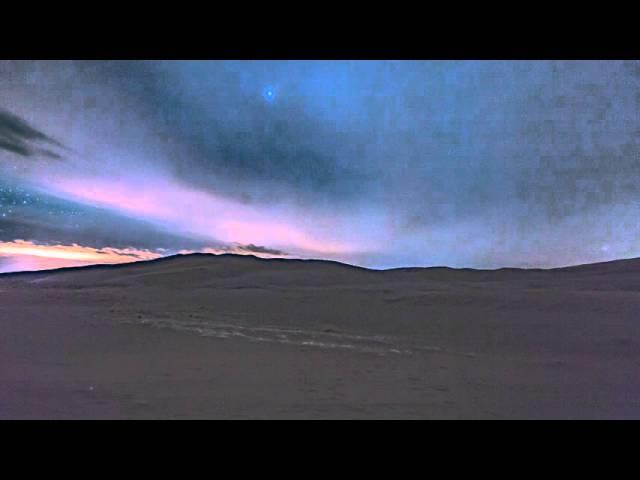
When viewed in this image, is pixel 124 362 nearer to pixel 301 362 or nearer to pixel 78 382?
pixel 78 382

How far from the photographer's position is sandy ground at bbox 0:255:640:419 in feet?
16.7

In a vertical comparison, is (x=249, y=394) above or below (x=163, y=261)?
below

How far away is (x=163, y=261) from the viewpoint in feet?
73.0

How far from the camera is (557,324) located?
32.6 feet

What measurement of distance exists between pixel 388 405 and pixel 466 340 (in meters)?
4.28

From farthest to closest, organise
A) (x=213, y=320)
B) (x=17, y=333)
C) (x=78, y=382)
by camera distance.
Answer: (x=213, y=320) → (x=17, y=333) → (x=78, y=382)

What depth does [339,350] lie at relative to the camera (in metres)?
7.91

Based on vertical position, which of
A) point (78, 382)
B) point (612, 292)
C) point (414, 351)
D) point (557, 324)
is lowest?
point (78, 382)

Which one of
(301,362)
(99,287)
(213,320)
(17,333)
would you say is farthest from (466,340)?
(99,287)

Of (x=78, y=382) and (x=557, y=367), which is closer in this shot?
(x=78, y=382)

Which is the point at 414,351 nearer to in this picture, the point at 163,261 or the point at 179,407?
the point at 179,407

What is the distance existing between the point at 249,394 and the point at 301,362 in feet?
5.50

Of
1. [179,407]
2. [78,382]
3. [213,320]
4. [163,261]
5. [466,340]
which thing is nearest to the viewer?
[179,407]

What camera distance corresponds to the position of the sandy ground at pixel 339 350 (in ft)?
16.7
